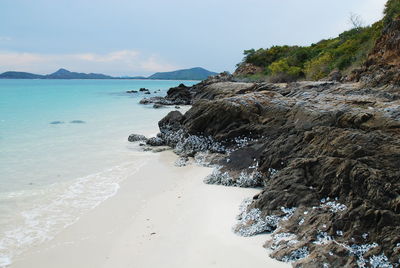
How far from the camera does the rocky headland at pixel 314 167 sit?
4.76m

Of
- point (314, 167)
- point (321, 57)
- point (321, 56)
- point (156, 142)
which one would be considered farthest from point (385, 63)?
point (321, 56)

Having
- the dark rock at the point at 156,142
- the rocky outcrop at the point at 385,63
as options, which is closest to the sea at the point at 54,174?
the dark rock at the point at 156,142

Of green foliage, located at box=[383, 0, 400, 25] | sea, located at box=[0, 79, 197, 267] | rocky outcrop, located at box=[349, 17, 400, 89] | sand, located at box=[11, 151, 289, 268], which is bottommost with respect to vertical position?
sea, located at box=[0, 79, 197, 267]

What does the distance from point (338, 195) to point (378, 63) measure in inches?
458

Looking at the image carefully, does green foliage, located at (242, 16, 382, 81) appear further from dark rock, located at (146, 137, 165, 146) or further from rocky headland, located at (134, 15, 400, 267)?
dark rock, located at (146, 137, 165, 146)

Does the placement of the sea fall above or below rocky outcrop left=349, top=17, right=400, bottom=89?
below

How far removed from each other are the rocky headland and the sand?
42 cm

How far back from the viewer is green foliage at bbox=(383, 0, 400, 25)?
67.7ft

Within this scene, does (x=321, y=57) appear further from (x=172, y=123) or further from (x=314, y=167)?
(x=314, y=167)

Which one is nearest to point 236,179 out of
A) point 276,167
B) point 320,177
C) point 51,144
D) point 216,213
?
point 276,167

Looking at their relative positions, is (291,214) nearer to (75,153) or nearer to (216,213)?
(216,213)

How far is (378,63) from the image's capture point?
1506cm

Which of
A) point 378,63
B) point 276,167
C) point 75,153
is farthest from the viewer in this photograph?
point 378,63

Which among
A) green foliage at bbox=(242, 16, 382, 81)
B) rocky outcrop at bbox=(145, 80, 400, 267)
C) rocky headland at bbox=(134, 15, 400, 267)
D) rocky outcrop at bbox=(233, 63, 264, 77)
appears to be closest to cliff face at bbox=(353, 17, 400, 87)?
rocky headland at bbox=(134, 15, 400, 267)
